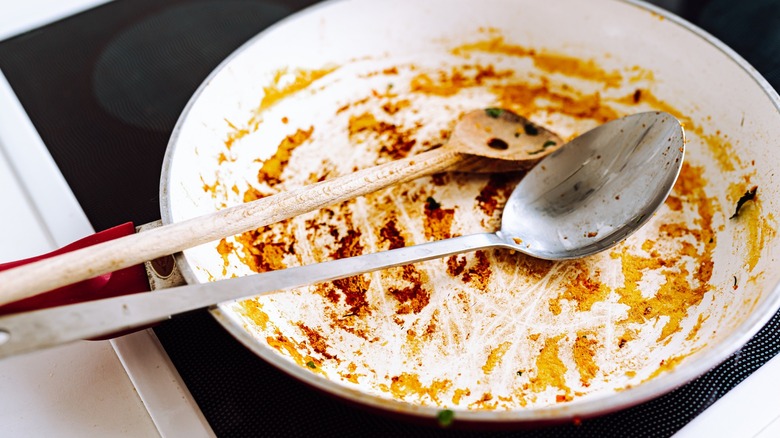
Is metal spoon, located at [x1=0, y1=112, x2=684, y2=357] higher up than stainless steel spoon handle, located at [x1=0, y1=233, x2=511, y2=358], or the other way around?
stainless steel spoon handle, located at [x1=0, y1=233, x2=511, y2=358]

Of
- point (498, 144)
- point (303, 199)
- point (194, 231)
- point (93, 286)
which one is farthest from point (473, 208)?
point (93, 286)

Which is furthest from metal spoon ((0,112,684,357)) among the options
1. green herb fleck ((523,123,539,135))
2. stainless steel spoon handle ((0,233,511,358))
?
green herb fleck ((523,123,539,135))

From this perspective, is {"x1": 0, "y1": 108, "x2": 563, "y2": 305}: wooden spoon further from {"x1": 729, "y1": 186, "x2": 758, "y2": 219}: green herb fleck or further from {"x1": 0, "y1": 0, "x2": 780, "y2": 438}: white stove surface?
{"x1": 729, "y1": 186, "x2": 758, "y2": 219}: green herb fleck

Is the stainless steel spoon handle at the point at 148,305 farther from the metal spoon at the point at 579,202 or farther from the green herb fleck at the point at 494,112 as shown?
the green herb fleck at the point at 494,112

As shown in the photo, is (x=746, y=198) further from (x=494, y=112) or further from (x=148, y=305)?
(x=148, y=305)

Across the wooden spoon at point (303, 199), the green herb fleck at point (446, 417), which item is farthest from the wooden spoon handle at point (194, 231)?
the green herb fleck at point (446, 417)
